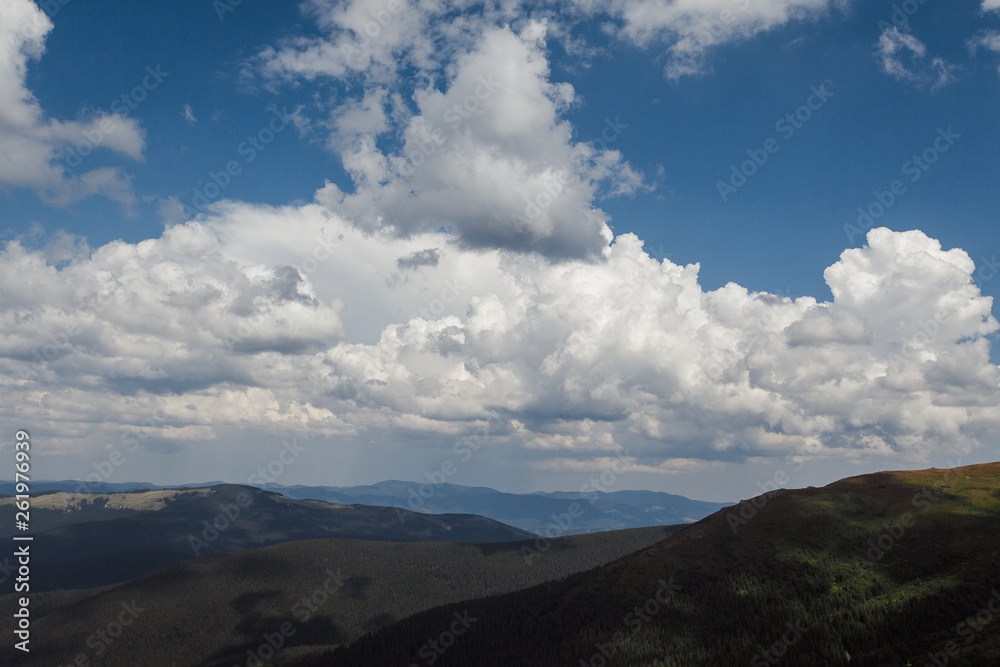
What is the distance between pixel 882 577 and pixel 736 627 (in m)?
35.0

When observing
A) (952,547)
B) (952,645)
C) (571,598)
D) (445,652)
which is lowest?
(445,652)

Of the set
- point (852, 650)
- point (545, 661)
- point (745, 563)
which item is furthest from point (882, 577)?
point (545, 661)

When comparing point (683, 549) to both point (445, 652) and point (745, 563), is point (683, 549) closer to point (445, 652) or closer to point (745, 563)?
point (745, 563)

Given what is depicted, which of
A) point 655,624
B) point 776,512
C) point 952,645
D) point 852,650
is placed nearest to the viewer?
point 952,645

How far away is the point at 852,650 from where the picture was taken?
385 feet

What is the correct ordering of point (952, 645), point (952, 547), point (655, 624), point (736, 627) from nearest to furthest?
point (952, 645), point (952, 547), point (736, 627), point (655, 624)

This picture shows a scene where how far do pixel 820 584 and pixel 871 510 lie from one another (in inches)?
1404

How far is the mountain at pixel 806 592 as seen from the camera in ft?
380

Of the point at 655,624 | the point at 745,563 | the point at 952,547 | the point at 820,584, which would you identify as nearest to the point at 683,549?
the point at 745,563

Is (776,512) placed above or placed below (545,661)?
above

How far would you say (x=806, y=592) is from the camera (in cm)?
14375

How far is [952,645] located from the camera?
100000 mm

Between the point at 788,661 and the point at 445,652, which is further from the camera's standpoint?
the point at 445,652

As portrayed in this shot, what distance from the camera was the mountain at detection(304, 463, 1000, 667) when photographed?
115938mm
